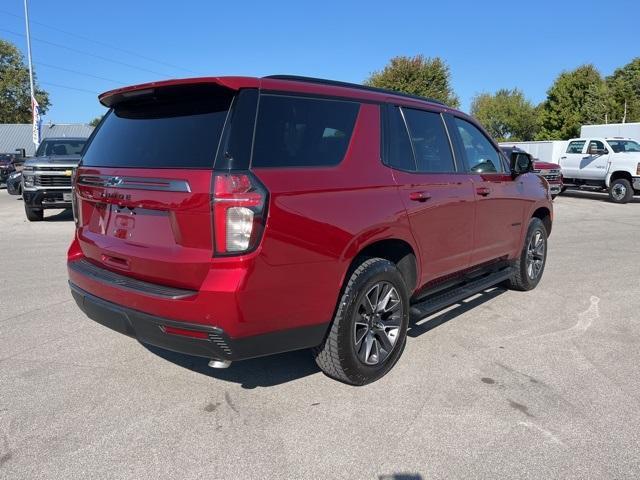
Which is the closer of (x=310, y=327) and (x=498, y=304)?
(x=310, y=327)

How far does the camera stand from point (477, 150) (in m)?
4.80

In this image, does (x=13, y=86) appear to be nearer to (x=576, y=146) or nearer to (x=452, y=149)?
(x=576, y=146)

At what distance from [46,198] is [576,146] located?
16950 millimetres

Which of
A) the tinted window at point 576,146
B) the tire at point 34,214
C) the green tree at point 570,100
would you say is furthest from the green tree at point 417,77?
the tire at point 34,214

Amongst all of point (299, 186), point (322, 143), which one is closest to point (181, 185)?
point (299, 186)

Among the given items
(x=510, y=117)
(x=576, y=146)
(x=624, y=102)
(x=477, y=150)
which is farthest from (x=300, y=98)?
(x=510, y=117)

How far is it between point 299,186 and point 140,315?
3.73 feet

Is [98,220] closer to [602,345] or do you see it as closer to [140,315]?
[140,315]

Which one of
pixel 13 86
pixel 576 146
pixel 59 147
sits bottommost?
pixel 59 147

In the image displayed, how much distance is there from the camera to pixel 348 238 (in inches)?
122

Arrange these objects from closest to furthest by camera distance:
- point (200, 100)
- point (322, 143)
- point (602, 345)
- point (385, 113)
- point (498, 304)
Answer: point (200, 100) → point (322, 143) → point (385, 113) → point (602, 345) → point (498, 304)

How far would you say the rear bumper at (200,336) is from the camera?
2.72 metres

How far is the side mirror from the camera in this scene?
5164 mm

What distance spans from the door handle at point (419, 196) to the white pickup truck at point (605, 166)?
51.1 ft
